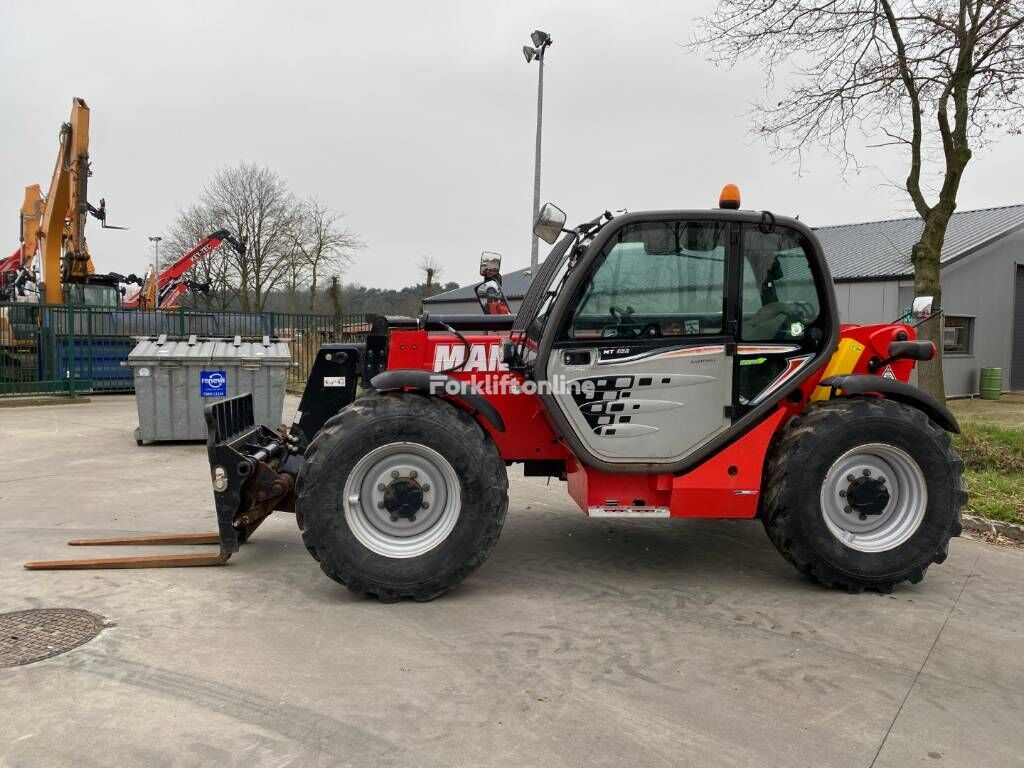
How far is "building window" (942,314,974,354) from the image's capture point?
17844 mm

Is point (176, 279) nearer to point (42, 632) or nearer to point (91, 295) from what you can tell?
point (91, 295)

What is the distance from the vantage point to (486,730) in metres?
2.97

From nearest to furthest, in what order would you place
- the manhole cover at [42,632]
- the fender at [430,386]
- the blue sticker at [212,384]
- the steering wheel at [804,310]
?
the manhole cover at [42,632], the fender at [430,386], the steering wheel at [804,310], the blue sticker at [212,384]

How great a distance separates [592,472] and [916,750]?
218 centimetres

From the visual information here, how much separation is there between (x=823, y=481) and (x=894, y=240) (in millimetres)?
18827

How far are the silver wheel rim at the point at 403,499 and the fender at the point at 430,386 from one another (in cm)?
36

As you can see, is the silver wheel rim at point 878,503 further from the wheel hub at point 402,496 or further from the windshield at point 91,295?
the windshield at point 91,295

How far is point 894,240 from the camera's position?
20516 millimetres

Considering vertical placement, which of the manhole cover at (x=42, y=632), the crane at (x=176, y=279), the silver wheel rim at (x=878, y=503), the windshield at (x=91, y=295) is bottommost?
the manhole cover at (x=42, y=632)

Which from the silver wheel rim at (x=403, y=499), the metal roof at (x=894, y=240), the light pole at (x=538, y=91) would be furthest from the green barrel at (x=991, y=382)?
the silver wheel rim at (x=403, y=499)

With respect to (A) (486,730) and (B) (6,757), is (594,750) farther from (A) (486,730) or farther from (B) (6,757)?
(B) (6,757)

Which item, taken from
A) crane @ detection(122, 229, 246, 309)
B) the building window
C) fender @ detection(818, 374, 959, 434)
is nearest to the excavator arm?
crane @ detection(122, 229, 246, 309)

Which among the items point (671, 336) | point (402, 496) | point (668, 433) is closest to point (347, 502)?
point (402, 496)

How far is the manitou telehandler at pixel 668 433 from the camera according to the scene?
432 cm
